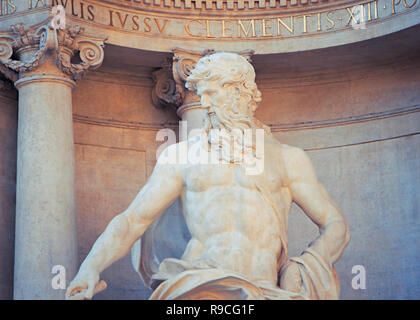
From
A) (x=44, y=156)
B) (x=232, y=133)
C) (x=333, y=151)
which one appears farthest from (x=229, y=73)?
(x=333, y=151)

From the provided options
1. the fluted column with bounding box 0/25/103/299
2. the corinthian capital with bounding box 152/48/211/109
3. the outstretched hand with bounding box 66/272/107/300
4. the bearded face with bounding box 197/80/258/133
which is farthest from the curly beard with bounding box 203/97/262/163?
the corinthian capital with bounding box 152/48/211/109

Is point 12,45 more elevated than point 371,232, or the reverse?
point 12,45

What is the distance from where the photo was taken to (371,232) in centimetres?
1526

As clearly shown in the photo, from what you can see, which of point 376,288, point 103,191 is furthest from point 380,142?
point 103,191

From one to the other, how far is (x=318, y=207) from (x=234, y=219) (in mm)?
783

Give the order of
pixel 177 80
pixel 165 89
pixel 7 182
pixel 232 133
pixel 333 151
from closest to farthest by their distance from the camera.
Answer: pixel 232 133
pixel 7 182
pixel 177 80
pixel 165 89
pixel 333 151

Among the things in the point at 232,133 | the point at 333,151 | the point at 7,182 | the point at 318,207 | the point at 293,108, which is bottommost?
the point at 318,207

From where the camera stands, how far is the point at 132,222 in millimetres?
10664

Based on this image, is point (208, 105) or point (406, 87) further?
point (406, 87)

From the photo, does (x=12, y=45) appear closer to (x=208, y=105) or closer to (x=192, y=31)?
(x=192, y=31)

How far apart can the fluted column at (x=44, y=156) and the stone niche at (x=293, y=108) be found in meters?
0.57

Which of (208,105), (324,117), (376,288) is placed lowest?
(376,288)

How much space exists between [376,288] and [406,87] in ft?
8.22

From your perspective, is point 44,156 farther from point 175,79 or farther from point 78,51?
point 175,79
